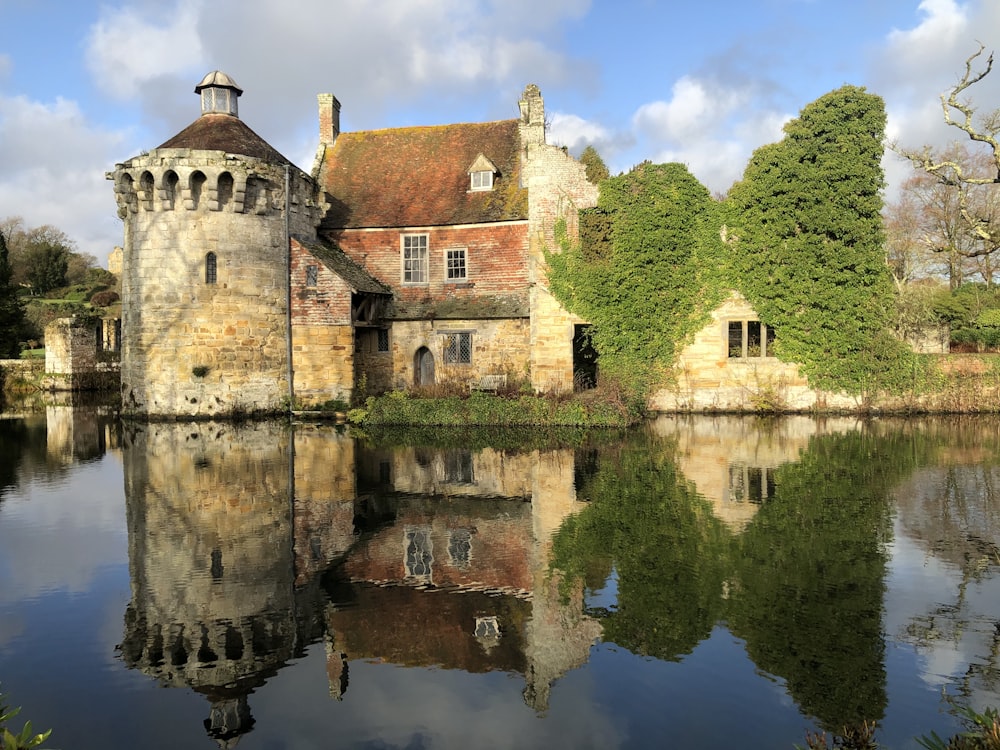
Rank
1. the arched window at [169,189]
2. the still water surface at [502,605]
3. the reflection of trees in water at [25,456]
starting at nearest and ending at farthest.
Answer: the still water surface at [502,605], the reflection of trees in water at [25,456], the arched window at [169,189]

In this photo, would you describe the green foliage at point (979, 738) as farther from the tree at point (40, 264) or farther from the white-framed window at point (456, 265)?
the tree at point (40, 264)

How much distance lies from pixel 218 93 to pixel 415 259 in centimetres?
911

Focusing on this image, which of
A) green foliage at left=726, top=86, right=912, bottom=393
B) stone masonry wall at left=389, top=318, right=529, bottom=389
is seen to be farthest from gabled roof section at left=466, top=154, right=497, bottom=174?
green foliage at left=726, top=86, right=912, bottom=393

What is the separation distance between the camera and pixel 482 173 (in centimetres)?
2806

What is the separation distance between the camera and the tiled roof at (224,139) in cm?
2459

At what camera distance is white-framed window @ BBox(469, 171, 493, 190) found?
91.8 feet

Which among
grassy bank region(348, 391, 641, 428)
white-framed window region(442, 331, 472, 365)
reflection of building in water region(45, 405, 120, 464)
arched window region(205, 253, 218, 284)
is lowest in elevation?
reflection of building in water region(45, 405, 120, 464)

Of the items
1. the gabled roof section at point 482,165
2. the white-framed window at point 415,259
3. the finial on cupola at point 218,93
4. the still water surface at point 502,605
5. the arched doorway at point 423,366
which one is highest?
the finial on cupola at point 218,93

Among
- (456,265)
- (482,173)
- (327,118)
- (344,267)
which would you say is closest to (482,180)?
(482,173)

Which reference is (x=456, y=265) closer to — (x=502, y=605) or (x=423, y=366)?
(x=423, y=366)

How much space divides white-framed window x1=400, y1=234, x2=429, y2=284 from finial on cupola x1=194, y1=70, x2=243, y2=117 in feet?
25.3

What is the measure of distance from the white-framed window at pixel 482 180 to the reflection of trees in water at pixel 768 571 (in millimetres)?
16597

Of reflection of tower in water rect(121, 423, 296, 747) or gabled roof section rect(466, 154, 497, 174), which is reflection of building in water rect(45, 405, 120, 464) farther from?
gabled roof section rect(466, 154, 497, 174)

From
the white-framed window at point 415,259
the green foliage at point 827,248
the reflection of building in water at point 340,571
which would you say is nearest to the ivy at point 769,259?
the green foliage at point 827,248
